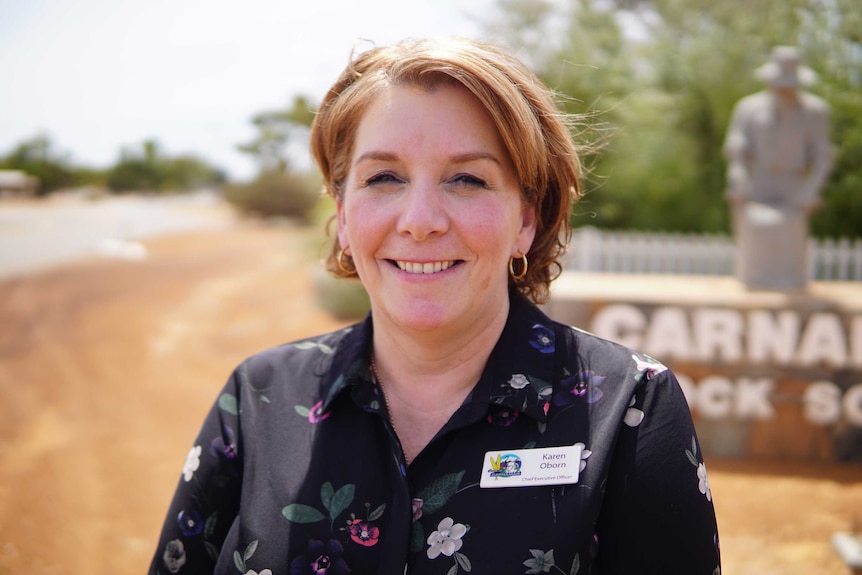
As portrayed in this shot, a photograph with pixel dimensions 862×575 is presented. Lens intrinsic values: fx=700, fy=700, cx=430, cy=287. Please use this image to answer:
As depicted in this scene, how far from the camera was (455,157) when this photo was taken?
144 centimetres

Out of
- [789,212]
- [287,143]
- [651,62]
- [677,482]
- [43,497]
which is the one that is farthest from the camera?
[287,143]

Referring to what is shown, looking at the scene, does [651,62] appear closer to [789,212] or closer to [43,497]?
[789,212]

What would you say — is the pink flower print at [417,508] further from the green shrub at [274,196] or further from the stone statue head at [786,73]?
the green shrub at [274,196]

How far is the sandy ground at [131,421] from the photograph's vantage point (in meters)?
4.36

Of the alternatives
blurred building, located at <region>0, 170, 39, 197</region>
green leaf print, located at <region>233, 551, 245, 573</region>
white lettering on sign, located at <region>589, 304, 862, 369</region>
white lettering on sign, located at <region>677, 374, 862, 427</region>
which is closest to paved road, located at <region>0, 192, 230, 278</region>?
blurred building, located at <region>0, 170, 39, 197</region>

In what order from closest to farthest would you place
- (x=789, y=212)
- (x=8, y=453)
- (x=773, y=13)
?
(x=8, y=453), (x=789, y=212), (x=773, y=13)

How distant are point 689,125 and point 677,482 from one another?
1236 centimetres

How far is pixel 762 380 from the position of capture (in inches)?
210

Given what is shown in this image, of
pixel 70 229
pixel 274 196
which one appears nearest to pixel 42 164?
pixel 70 229

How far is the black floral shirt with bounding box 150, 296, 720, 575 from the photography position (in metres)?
1.32

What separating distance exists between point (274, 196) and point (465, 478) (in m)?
26.5

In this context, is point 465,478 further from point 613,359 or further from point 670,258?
point 670,258

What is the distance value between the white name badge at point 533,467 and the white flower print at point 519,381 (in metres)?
0.14

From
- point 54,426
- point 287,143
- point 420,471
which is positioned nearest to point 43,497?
point 54,426
